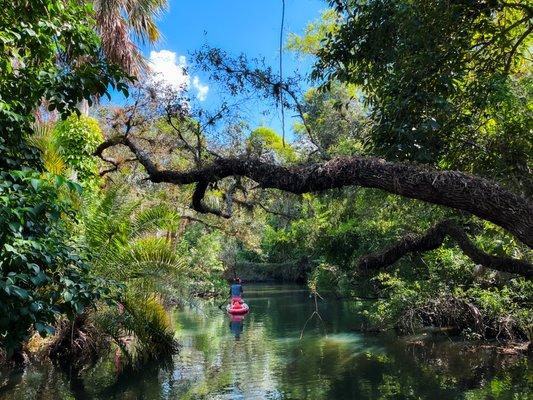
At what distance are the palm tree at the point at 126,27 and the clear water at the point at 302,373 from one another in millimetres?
6619

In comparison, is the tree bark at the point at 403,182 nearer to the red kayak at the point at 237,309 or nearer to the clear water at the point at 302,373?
the clear water at the point at 302,373

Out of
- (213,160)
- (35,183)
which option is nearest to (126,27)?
(213,160)

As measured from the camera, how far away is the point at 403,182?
530cm

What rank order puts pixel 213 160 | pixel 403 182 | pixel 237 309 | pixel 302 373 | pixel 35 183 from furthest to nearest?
pixel 237 309 → pixel 302 373 → pixel 213 160 → pixel 403 182 → pixel 35 183

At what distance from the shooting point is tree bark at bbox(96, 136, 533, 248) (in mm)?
4777

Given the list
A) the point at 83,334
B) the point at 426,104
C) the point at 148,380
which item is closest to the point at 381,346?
the point at 148,380

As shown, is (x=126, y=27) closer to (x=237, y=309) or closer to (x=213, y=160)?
(x=213, y=160)

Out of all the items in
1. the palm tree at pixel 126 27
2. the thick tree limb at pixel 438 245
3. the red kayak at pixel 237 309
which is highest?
the palm tree at pixel 126 27

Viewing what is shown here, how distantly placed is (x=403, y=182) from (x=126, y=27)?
34.9 ft

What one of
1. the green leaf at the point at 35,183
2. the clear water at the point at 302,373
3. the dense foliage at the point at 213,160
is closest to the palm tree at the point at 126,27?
the dense foliage at the point at 213,160

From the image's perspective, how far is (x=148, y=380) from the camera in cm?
1115

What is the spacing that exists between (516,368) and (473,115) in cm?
651

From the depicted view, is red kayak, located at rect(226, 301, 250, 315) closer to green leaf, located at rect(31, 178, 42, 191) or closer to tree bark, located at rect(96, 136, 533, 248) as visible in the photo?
tree bark, located at rect(96, 136, 533, 248)

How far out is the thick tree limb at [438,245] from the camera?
7.09 m
